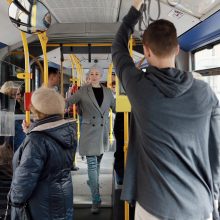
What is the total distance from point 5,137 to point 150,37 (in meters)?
3.00

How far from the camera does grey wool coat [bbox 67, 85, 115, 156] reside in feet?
12.9

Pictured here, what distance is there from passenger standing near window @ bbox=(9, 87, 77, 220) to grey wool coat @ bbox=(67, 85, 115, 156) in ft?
5.22

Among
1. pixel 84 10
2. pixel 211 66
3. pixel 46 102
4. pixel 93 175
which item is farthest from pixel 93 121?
pixel 46 102

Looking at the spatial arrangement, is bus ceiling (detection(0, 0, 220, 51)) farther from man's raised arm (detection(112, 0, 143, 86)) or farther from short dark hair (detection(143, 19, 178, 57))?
short dark hair (detection(143, 19, 178, 57))

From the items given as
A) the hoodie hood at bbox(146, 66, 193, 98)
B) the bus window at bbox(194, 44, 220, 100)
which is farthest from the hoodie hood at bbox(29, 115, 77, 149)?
the bus window at bbox(194, 44, 220, 100)

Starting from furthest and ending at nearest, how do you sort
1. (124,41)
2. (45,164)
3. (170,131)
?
(45,164), (124,41), (170,131)

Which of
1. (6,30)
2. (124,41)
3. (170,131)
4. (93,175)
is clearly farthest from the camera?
(6,30)

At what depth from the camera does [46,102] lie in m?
2.24

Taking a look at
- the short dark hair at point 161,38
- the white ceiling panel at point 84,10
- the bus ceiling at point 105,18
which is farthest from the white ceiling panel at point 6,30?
the short dark hair at point 161,38

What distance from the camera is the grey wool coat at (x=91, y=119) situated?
393cm

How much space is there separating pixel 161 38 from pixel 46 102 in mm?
1149

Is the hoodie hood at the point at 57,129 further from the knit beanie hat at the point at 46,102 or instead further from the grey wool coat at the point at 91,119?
the grey wool coat at the point at 91,119

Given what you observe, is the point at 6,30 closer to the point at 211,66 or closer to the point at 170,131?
the point at 211,66

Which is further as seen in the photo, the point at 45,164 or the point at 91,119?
the point at 91,119
